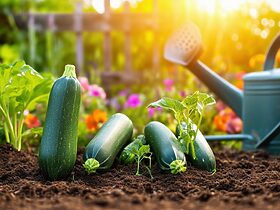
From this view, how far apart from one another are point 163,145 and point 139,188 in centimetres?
42

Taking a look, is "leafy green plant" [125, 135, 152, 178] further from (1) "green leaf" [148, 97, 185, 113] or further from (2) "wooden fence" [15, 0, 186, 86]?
(2) "wooden fence" [15, 0, 186, 86]

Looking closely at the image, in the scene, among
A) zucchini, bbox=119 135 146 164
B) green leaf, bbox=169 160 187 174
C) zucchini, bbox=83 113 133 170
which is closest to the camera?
green leaf, bbox=169 160 187 174

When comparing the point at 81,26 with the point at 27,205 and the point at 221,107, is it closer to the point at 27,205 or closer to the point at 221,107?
the point at 221,107

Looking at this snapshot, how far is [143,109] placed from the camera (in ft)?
18.3

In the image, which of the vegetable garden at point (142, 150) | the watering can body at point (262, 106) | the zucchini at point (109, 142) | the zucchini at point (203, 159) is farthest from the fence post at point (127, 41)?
the zucchini at point (203, 159)

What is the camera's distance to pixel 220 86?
3.87 meters

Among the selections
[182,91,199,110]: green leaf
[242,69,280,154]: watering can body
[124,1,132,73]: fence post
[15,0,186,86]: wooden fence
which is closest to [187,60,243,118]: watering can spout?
[242,69,280,154]: watering can body

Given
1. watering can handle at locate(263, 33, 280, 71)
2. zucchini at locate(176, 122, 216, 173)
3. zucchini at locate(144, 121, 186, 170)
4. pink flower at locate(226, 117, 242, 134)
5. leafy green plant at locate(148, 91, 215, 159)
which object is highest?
watering can handle at locate(263, 33, 280, 71)

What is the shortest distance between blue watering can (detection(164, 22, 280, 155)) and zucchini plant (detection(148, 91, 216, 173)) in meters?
0.73

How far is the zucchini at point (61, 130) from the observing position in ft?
7.89

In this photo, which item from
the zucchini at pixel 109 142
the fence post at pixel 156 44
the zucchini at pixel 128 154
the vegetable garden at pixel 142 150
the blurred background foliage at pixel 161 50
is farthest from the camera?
the fence post at pixel 156 44

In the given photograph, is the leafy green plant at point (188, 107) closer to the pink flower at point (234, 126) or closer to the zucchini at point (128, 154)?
the zucchini at point (128, 154)

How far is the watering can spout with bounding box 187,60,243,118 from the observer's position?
12.6ft

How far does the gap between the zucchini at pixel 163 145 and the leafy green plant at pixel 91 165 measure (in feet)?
0.95
